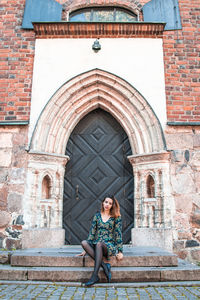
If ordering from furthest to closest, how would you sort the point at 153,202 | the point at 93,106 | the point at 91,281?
the point at 93,106 → the point at 153,202 → the point at 91,281

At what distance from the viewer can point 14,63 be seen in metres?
5.28

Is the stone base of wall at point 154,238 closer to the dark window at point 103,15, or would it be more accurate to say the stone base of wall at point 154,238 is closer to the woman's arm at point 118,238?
the woman's arm at point 118,238

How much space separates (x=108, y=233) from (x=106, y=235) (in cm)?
4

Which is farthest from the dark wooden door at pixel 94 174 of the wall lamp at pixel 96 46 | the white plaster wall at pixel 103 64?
the wall lamp at pixel 96 46

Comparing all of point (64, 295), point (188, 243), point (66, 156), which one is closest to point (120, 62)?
point (66, 156)

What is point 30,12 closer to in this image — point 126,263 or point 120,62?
point 120,62

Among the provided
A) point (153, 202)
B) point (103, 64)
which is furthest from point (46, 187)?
point (103, 64)

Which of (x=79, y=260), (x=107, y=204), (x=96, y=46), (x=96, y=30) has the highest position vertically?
(x=96, y=30)

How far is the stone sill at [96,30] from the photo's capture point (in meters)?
5.28

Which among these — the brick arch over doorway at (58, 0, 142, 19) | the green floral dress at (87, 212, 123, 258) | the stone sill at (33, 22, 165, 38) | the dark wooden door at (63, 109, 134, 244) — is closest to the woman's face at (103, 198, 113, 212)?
the green floral dress at (87, 212, 123, 258)

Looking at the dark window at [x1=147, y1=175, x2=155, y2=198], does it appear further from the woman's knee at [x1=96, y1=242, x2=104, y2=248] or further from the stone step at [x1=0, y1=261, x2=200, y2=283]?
the woman's knee at [x1=96, y1=242, x2=104, y2=248]

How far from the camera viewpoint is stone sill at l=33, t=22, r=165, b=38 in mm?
5277

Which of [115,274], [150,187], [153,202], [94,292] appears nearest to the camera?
[94,292]

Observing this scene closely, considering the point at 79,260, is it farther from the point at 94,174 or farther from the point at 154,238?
the point at 94,174
